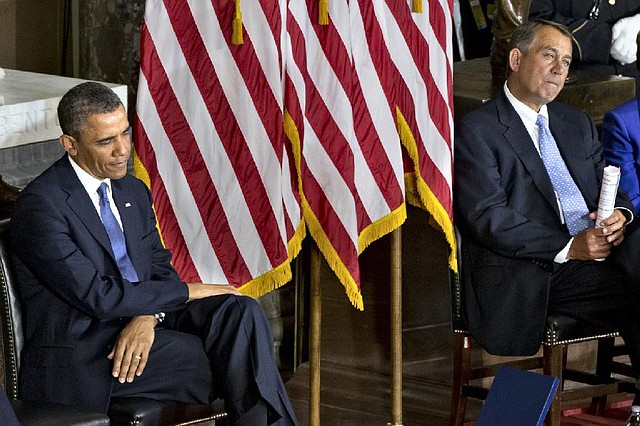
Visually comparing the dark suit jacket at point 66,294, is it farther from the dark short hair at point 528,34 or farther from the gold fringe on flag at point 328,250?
the dark short hair at point 528,34

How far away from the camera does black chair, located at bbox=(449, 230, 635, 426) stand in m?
4.64

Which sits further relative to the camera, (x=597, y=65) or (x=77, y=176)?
(x=597, y=65)

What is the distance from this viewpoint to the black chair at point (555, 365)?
15.2 feet

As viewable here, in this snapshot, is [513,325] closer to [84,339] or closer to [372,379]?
[372,379]

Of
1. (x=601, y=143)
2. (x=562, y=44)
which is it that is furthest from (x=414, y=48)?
(x=601, y=143)

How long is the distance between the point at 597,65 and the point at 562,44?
3.99ft

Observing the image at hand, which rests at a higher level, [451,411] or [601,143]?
[601,143]

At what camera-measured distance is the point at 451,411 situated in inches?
196

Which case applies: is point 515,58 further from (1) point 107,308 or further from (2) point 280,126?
(1) point 107,308

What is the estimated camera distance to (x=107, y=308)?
376 centimetres

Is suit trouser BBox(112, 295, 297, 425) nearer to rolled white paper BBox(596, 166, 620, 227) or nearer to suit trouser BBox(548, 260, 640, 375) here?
suit trouser BBox(548, 260, 640, 375)

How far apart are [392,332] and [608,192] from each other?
0.95 m

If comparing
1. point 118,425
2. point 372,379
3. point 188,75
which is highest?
point 188,75

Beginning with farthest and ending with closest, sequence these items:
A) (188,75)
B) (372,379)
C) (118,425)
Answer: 1. (372,379)
2. (188,75)
3. (118,425)
